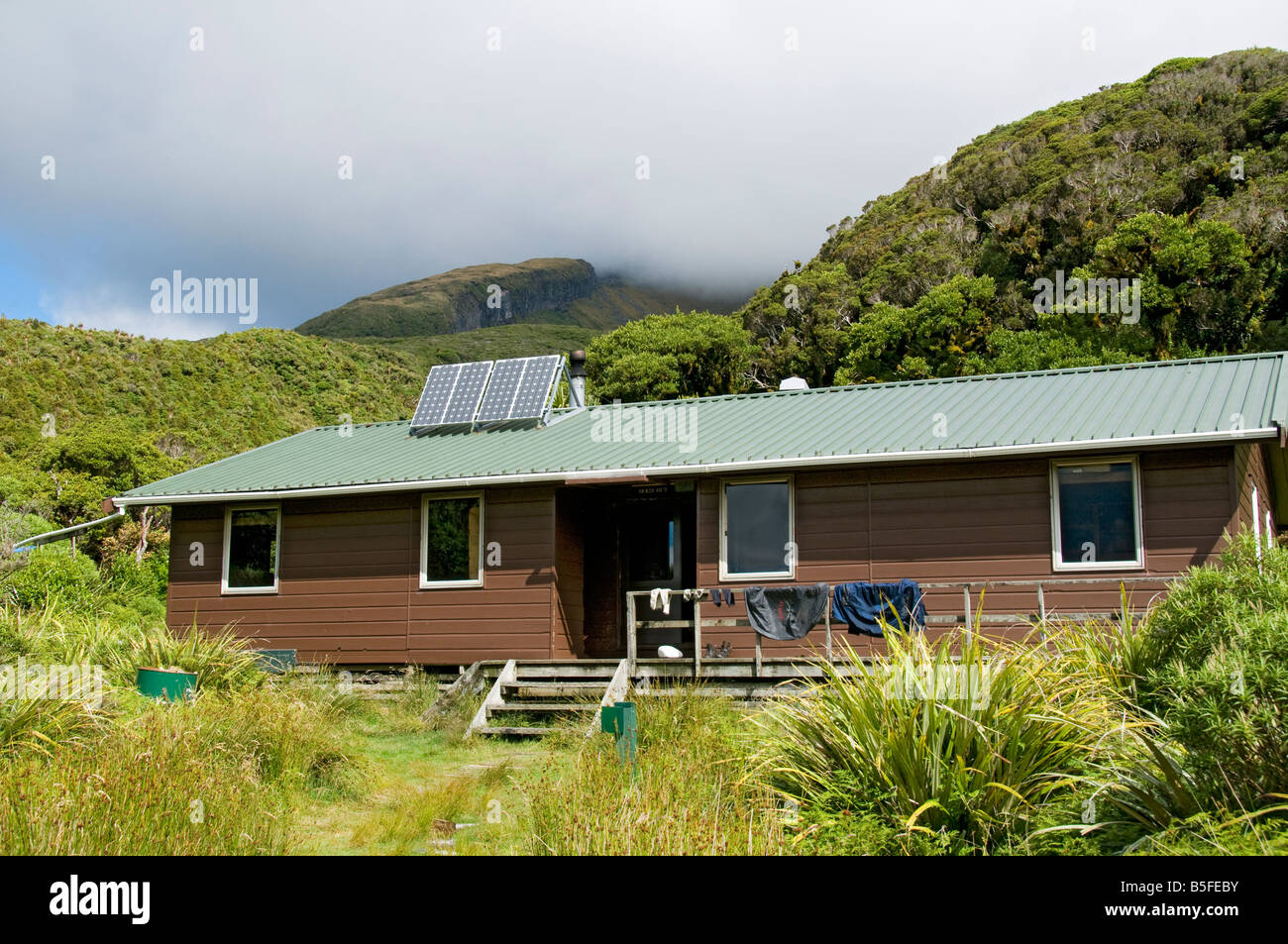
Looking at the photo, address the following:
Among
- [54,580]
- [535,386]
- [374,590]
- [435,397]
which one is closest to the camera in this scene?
[374,590]

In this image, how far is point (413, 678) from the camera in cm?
1557

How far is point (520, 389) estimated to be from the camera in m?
18.9

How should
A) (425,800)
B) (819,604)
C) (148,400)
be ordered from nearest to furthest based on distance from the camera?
(425,800) → (819,604) → (148,400)

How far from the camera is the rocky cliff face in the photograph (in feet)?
315

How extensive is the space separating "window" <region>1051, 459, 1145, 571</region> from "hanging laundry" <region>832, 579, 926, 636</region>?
2.19m

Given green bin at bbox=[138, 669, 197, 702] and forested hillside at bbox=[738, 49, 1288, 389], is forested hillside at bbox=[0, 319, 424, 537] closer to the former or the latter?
forested hillside at bbox=[738, 49, 1288, 389]

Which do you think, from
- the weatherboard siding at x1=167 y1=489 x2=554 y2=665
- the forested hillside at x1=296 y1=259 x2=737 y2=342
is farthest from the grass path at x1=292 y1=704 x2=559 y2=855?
the forested hillside at x1=296 y1=259 x2=737 y2=342

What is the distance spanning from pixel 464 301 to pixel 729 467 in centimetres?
9858

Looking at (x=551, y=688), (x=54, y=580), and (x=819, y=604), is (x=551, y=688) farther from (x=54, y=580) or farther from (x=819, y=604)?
(x=54, y=580)

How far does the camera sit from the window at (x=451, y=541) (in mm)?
16031

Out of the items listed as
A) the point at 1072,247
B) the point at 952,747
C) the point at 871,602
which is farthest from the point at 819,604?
the point at 1072,247
